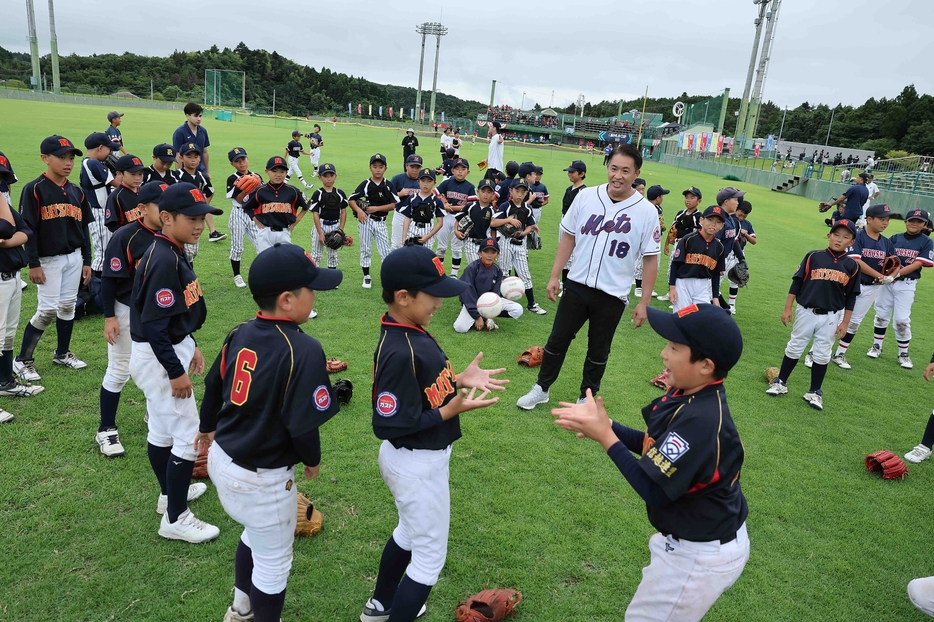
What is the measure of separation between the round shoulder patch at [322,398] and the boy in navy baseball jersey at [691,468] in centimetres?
122

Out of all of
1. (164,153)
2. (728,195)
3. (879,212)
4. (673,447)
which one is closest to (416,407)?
(673,447)

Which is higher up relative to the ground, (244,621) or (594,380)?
(594,380)

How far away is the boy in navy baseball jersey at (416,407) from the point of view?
2.88 metres

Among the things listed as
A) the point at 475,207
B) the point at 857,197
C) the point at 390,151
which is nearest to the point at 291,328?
the point at 475,207

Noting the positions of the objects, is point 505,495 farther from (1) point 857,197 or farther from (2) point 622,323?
(1) point 857,197

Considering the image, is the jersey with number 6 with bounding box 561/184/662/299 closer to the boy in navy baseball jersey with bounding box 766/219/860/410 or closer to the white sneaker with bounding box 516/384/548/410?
the white sneaker with bounding box 516/384/548/410

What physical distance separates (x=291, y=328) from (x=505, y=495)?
2873 millimetres

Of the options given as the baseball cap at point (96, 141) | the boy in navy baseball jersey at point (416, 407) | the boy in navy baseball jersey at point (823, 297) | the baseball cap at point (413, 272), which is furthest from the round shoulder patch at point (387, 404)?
the baseball cap at point (96, 141)

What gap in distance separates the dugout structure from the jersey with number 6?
236 ft

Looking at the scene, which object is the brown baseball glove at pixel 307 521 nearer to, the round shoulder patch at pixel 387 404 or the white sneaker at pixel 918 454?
the round shoulder patch at pixel 387 404

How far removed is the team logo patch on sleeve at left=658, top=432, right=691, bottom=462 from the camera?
8.29 feet

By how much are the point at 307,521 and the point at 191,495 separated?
3.73ft

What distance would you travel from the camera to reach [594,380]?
632cm

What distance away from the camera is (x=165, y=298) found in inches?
149
